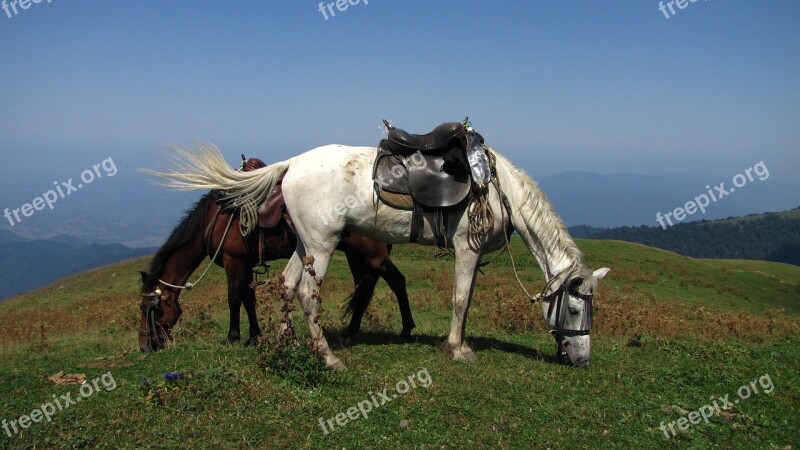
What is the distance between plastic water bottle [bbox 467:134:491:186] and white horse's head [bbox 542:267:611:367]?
167cm

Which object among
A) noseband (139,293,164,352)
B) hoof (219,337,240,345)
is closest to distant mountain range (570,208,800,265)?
hoof (219,337,240,345)

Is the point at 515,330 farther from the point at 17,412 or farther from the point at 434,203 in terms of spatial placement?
the point at 17,412

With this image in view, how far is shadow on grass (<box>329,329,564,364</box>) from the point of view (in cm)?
824

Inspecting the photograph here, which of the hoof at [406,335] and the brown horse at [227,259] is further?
the hoof at [406,335]

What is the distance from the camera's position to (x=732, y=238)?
16400 centimetres

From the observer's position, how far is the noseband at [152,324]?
8.45 meters

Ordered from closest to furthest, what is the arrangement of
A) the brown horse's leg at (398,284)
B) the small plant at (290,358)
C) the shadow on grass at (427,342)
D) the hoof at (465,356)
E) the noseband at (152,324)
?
the small plant at (290,358) → the hoof at (465,356) → the shadow on grass at (427,342) → the noseband at (152,324) → the brown horse's leg at (398,284)

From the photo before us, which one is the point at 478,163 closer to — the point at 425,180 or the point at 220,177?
the point at 425,180

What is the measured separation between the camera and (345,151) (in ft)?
24.2

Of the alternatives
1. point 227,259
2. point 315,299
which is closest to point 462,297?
point 315,299

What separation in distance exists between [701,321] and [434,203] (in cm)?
927

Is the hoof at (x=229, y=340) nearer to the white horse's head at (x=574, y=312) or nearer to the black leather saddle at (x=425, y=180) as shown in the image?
the black leather saddle at (x=425, y=180)

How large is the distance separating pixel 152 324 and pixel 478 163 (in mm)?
5520

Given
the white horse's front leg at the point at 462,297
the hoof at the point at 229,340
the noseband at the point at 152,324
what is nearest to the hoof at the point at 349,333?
the hoof at the point at 229,340
